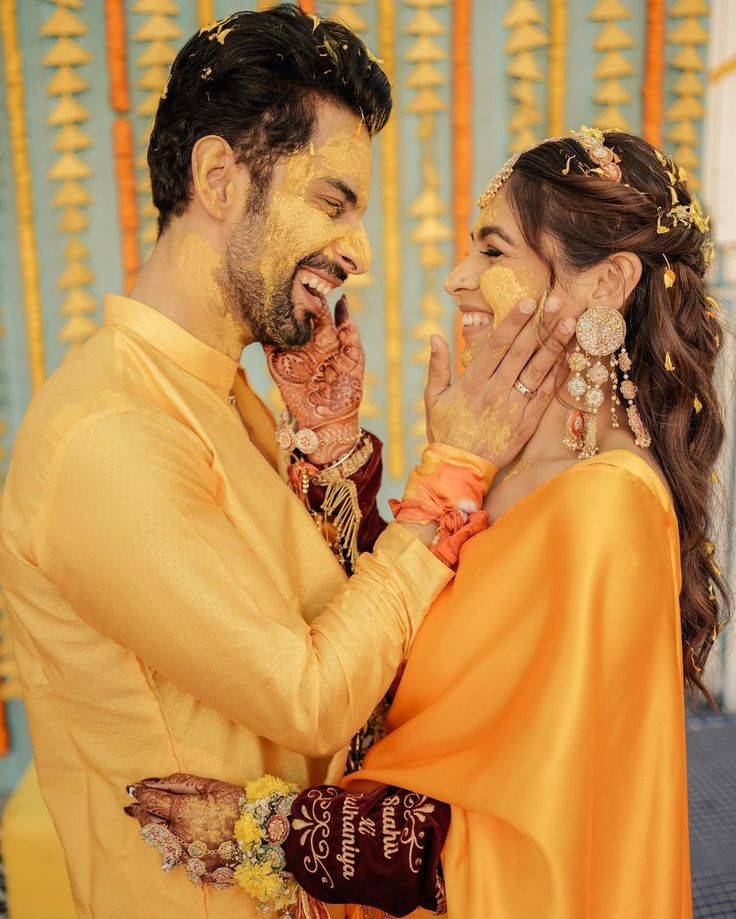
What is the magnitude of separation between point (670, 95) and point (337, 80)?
5.71 ft

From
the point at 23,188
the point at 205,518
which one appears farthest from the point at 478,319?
the point at 23,188

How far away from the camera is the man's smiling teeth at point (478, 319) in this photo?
1.29 metres

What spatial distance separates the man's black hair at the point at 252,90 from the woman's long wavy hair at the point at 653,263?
0.34m

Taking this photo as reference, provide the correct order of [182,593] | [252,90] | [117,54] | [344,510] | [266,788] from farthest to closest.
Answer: [117,54] → [344,510] → [252,90] → [266,788] → [182,593]

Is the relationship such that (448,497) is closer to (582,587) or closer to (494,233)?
(582,587)

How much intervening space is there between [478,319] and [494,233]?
0.45 feet

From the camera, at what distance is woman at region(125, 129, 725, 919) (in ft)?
3.13

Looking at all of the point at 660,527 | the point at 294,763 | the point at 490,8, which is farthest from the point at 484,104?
the point at 294,763

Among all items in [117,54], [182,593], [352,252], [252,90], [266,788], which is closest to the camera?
[182,593]

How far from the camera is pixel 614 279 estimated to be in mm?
1176

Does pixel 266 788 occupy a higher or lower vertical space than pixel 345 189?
lower

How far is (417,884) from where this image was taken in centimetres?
98

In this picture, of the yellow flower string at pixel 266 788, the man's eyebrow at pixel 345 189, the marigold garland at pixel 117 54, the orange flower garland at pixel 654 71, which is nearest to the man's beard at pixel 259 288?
the man's eyebrow at pixel 345 189

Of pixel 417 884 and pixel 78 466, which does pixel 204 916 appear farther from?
pixel 78 466
